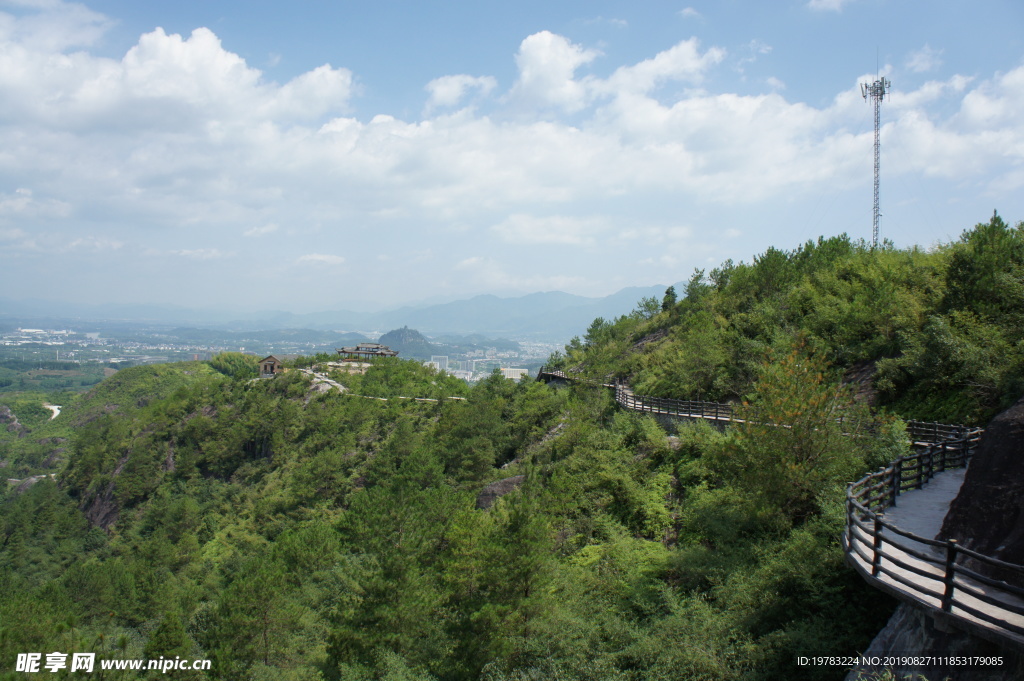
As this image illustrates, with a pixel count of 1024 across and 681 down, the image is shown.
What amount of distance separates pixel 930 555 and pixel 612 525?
1365 centimetres

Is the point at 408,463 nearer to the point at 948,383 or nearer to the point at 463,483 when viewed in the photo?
the point at 463,483

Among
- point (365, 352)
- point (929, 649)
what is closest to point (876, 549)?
point (929, 649)

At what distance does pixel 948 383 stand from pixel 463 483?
89.9 ft

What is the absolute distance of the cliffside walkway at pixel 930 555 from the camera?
6.91 metres

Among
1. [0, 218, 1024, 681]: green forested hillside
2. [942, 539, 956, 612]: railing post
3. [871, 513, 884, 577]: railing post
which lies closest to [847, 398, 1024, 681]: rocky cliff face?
[942, 539, 956, 612]: railing post

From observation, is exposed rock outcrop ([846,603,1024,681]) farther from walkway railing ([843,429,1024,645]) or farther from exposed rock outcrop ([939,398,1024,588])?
exposed rock outcrop ([939,398,1024,588])

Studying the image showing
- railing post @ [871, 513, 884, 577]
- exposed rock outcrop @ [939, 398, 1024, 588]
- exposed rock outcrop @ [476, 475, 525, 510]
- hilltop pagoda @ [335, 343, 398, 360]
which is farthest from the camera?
hilltop pagoda @ [335, 343, 398, 360]

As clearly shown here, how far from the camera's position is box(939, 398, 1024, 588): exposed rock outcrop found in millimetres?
7730

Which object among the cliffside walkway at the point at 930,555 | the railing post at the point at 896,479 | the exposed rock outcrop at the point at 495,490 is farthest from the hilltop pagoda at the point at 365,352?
the railing post at the point at 896,479

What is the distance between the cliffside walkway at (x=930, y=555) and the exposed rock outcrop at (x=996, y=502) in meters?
0.25

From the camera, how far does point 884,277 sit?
31.2 m

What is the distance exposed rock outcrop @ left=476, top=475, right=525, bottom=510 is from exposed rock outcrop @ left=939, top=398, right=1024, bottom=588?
22.1 meters

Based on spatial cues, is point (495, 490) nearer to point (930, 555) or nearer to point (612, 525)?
point (612, 525)

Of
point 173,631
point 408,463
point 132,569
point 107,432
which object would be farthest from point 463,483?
point 107,432
